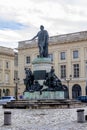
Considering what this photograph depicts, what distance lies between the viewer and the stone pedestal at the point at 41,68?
28750 mm

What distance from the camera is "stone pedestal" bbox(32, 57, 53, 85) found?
2875cm

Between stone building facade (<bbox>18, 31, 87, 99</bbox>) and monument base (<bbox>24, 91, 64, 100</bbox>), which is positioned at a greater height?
stone building facade (<bbox>18, 31, 87, 99</bbox>)

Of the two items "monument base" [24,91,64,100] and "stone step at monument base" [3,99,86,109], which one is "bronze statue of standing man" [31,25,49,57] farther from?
"stone step at monument base" [3,99,86,109]

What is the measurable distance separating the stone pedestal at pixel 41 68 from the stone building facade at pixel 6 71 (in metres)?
49.9

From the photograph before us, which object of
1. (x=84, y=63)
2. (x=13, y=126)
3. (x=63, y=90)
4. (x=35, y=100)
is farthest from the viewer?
(x=84, y=63)

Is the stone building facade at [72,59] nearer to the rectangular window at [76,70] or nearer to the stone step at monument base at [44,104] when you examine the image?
the rectangular window at [76,70]

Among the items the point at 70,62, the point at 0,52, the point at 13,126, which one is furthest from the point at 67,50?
the point at 13,126

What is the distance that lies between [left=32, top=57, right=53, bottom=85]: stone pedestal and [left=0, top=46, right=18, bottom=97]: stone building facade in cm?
4986

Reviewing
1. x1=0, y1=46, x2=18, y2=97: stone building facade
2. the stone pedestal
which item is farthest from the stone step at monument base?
x1=0, y1=46, x2=18, y2=97: stone building facade

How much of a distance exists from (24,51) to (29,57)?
166 centimetres

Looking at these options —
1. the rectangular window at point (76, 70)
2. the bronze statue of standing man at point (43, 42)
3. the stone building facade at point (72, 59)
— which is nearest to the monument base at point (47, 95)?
the bronze statue of standing man at point (43, 42)

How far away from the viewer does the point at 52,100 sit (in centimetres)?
2653

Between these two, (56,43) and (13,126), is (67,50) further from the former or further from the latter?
(13,126)

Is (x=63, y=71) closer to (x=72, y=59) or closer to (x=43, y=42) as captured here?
(x=72, y=59)
